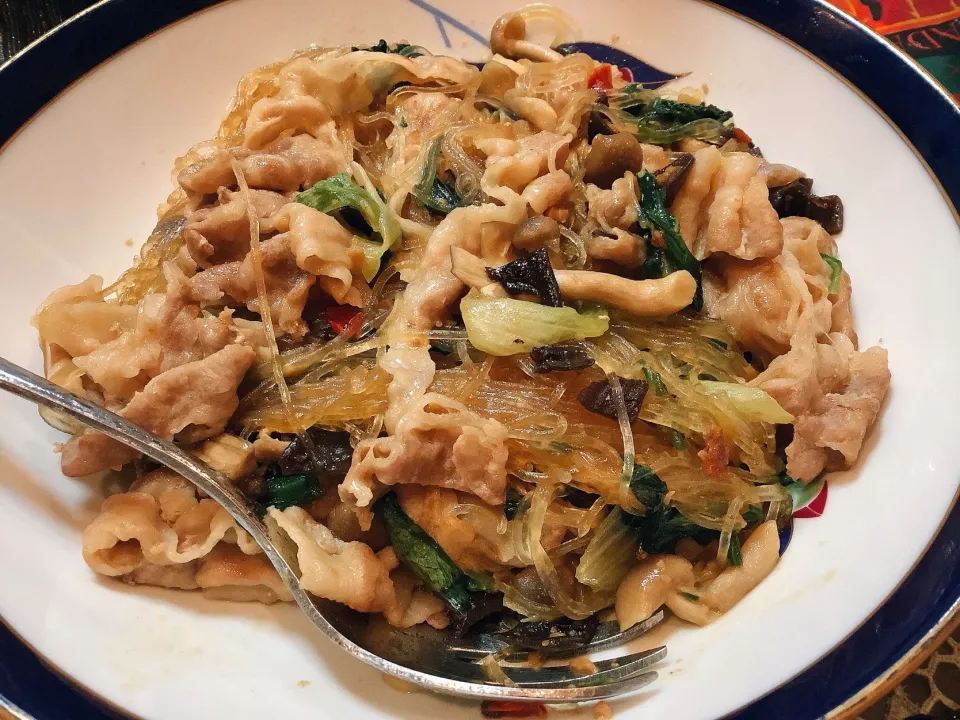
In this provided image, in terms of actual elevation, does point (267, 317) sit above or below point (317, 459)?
above

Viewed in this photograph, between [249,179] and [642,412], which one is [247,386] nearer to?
[249,179]

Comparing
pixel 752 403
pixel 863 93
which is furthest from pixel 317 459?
pixel 863 93

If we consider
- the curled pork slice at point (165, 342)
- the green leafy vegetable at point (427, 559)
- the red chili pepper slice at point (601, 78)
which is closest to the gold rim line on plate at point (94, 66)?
the curled pork slice at point (165, 342)

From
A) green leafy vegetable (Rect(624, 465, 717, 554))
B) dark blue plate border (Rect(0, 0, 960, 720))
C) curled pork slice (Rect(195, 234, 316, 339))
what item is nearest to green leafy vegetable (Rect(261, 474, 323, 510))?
curled pork slice (Rect(195, 234, 316, 339))

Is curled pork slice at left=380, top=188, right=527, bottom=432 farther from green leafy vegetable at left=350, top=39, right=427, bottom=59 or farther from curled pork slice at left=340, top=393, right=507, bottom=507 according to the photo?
green leafy vegetable at left=350, top=39, right=427, bottom=59

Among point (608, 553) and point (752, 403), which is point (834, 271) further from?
point (608, 553)

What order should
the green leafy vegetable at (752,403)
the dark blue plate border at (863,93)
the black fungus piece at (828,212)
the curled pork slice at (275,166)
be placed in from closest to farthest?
the dark blue plate border at (863,93)
the green leafy vegetable at (752,403)
the curled pork slice at (275,166)
the black fungus piece at (828,212)

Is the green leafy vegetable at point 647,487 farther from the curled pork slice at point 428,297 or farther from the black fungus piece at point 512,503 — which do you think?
the curled pork slice at point 428,297
